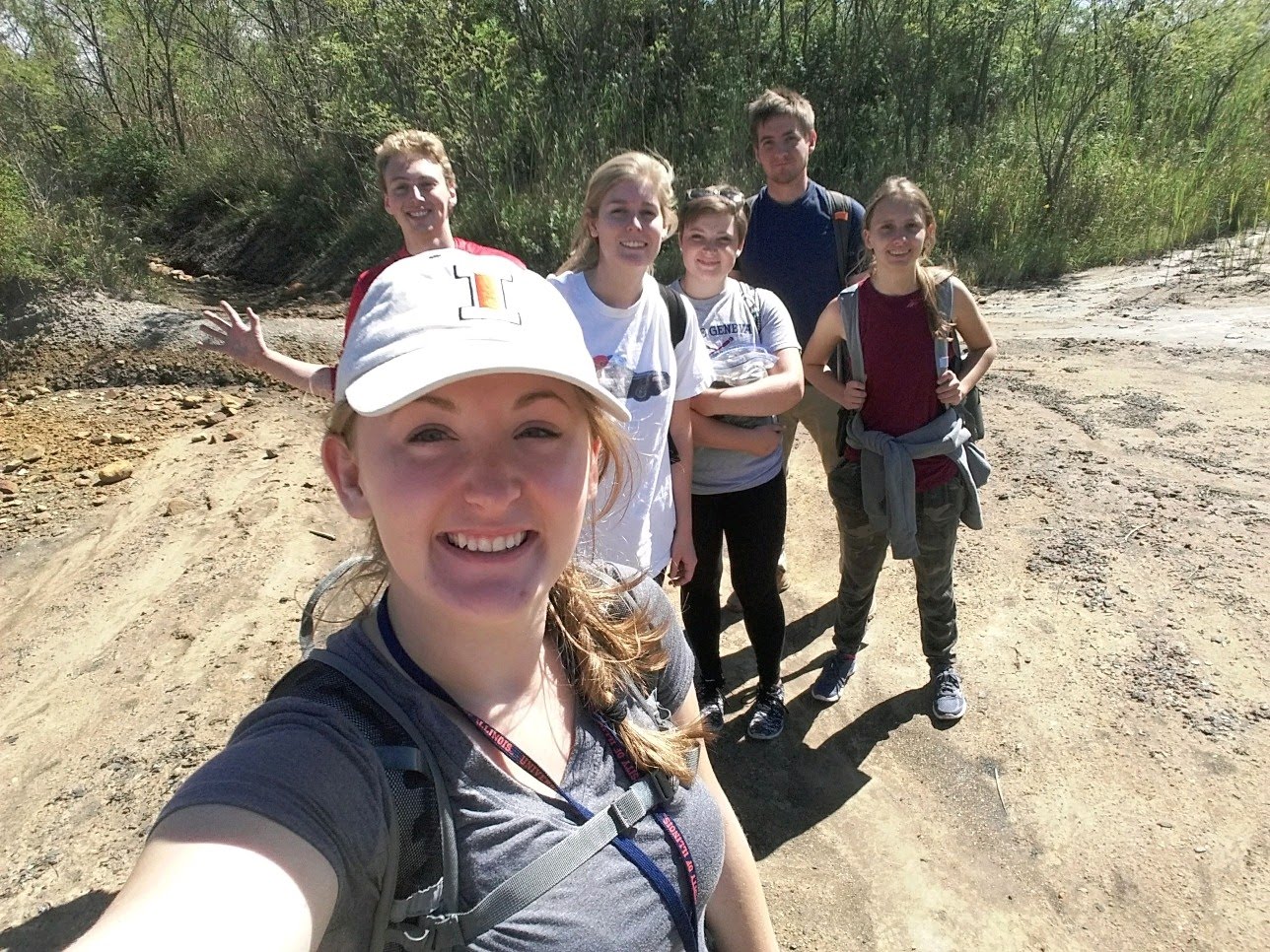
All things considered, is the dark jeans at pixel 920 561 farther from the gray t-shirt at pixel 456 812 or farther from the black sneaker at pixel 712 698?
the gray t-shirt at pixel 456 812

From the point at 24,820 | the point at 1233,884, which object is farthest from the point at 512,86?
the point at 1233,884

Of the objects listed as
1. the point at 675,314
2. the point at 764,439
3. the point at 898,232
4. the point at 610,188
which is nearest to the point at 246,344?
the point at 610,188

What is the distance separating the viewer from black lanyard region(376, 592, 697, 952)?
3.57 ft

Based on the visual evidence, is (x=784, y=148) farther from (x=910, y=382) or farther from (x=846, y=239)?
(x=910, y=382)

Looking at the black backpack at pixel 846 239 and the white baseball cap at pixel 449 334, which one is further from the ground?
the white baseball cap at pixel 449 334

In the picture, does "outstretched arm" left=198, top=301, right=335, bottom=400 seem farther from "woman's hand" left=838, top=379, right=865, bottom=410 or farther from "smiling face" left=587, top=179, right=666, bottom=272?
"woman's hand" left=838, top=379, right=865, bottom=410

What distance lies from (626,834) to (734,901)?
14.1 inches

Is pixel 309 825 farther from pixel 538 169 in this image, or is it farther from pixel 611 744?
pixel 538 169

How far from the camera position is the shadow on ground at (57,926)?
247cm

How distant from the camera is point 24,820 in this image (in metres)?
2.94

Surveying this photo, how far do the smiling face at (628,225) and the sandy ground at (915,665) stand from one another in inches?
69.5

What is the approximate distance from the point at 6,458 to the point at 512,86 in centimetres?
655

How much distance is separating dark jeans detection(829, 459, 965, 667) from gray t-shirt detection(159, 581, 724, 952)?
6.72ft

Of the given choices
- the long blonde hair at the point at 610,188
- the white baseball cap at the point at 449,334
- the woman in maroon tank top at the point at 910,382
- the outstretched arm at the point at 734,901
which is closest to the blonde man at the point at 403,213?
the long blonde hair at the point at 610,188
